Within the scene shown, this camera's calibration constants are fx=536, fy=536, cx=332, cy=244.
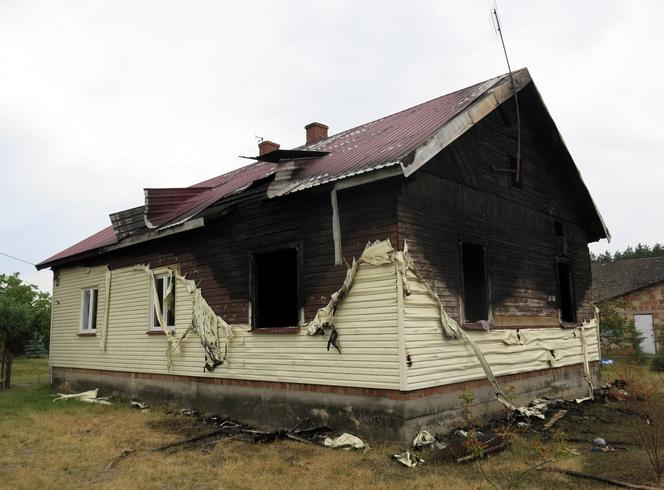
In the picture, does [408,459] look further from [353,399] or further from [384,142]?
[384,142]

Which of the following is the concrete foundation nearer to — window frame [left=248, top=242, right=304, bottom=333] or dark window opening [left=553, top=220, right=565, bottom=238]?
window frame [left=248, top=242, right=304, bottom=333]

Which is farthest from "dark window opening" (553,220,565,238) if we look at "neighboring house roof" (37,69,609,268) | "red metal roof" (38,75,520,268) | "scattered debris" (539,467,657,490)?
"scattered debris" (539,467,657,490)

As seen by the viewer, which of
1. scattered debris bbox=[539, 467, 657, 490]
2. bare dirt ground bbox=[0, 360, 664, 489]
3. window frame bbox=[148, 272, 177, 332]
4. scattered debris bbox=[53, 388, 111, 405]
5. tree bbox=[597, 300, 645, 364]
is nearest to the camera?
scattered debris bbox=[539, 467, 657, 490]

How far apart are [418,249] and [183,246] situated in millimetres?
6128

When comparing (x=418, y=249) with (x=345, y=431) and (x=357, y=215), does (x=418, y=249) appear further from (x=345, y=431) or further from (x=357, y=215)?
(x=345, y=431)

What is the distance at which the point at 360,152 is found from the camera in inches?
380

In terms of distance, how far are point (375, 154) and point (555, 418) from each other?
5.94 metres

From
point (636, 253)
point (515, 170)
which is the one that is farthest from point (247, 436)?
point (636, 253)

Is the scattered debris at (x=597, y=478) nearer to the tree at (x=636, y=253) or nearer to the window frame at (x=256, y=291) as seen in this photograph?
the window frame at (x=256, y=291)

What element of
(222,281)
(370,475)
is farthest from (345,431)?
(222,281)

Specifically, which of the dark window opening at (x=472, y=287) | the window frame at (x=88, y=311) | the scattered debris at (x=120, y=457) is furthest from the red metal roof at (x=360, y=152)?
the scattered debris at (x=120, y=457)

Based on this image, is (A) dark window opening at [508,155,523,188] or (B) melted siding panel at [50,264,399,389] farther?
(A) dark window opening at [508,155,523,188]

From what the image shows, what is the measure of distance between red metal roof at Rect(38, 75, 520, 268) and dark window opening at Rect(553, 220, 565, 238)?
13.1 ft

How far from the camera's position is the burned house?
8438 mm
